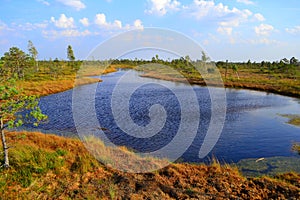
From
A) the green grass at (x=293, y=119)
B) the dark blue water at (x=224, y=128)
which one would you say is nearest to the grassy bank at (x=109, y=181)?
the dark blue water at (x=224, y=128)

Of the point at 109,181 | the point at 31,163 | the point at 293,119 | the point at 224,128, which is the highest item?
the point at 31,163

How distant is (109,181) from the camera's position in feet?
26.5

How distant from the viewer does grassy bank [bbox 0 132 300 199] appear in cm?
718

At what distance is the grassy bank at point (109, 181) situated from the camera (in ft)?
23.6

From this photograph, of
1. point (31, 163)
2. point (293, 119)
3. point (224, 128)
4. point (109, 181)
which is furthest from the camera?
point (293, 119)

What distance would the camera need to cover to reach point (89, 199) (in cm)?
678

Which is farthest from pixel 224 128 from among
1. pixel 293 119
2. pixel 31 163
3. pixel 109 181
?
pixel 31 163

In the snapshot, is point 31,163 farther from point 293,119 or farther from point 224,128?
point 293,119

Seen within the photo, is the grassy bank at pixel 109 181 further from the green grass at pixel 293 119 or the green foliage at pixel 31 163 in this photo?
the green grass at pixel 293 119

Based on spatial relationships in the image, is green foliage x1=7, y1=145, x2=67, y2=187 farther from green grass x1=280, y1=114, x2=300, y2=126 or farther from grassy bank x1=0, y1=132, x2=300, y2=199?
green grass x1=280, y1=114, x2=300, y2=126

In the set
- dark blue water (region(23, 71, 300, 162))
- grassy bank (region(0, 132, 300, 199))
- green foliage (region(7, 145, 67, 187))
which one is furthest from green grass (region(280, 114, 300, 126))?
green foliage (region(7, 145, 67, 187))

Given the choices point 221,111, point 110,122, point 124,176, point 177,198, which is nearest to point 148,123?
point 110,122

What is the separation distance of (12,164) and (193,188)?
20.9 feet

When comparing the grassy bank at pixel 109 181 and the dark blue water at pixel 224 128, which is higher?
the grassy bank at pixel 109 181
